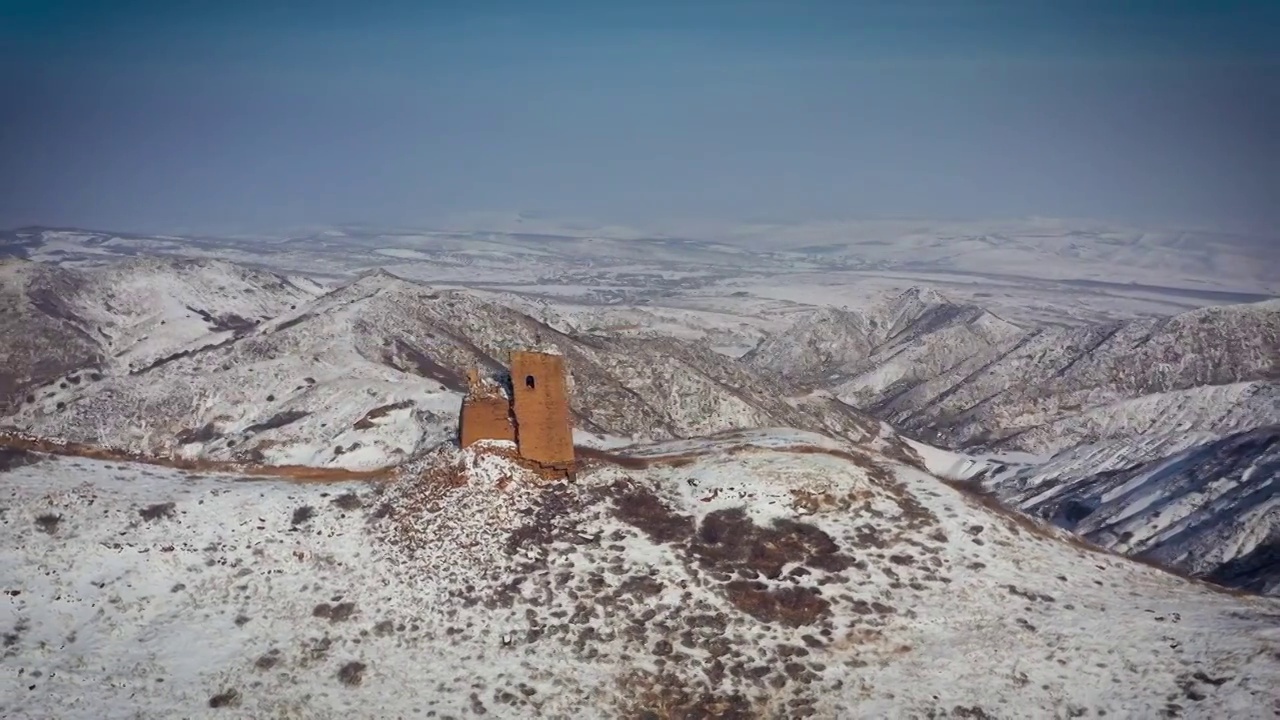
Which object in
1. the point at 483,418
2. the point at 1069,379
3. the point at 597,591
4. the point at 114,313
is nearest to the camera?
the point at 597,591

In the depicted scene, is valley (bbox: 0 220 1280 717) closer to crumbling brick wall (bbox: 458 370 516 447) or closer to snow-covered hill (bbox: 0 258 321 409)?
crumbling brick wall (bbox: 458 370 516 447)

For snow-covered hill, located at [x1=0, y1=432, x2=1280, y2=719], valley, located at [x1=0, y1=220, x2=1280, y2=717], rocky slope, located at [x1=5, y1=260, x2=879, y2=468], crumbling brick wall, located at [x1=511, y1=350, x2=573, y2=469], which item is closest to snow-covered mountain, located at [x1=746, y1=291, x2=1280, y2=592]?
valley, located at [x1=0, y1=220, x2=1280, y2=717]

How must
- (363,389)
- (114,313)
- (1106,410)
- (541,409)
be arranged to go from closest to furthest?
(541,409) < (363,389) < (1106,410) < (114,313)

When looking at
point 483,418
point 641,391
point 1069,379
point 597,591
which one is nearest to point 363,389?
point 641,391

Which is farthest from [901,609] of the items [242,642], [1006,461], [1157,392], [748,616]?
[1157,392]

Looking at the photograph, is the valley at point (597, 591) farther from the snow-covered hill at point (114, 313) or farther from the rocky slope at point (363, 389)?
the snow-covered hill at point (114, 313)

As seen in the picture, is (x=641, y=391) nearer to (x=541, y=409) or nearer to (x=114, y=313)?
(x=541, y=409)

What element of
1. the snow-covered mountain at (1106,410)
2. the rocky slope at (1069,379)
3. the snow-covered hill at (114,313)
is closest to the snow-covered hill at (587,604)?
the snow-covered mountain at (1106,410)
